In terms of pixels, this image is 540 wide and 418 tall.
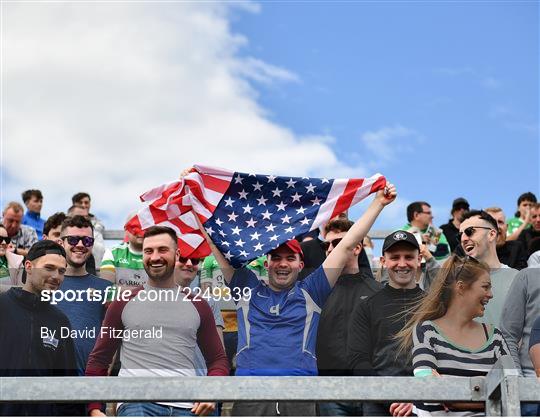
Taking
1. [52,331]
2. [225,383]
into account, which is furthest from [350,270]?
[225,383]

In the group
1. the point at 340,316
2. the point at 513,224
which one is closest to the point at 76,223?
the point at 340,316

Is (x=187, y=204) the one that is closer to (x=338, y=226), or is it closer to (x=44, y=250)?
(x=338, y=226)

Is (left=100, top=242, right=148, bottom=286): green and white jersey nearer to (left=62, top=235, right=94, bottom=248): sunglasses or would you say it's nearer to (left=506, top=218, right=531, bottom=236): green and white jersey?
(left=62, top=235, right=94, bottom=248): sunglasses

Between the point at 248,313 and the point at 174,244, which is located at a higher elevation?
the point at 174,244

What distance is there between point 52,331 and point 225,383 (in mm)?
2641

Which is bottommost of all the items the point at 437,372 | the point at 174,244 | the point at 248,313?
the point at 437,372

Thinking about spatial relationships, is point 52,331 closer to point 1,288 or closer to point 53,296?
point 53,296

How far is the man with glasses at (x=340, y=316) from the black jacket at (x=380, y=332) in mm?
190

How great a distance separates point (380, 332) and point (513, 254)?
3924 millimetres

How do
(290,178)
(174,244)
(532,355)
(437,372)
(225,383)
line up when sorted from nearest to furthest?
(225,383), (437,372), (532,355), (174,244), (290,178)

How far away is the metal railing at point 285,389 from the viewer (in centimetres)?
411

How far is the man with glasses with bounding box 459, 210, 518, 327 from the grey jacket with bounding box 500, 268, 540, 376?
1.69 feet

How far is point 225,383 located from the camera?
13.7 ft

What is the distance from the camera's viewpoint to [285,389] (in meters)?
4.14
